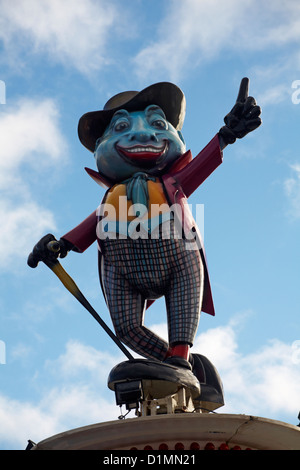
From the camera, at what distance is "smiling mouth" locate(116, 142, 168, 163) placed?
Answer: 848cm

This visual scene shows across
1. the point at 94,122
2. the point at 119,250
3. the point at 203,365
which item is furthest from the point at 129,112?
the point at 203,365

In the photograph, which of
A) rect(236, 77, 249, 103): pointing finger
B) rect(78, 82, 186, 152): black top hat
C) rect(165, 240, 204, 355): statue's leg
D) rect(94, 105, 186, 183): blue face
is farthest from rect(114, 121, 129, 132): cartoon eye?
rect(165, 240, 204, 355): statue's leg

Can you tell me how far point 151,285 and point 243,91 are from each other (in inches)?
93.1

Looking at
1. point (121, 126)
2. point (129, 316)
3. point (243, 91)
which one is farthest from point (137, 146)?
point (129, 316)

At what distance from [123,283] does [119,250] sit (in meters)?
0.36

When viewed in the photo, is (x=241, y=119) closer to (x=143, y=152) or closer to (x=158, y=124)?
(x=158, y=124)

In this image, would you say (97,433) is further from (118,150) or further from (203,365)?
(118,150)

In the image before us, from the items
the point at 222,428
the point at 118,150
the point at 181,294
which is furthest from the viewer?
the point at 118,150

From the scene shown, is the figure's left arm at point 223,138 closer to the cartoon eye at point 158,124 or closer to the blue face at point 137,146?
the blue face at point 137,146

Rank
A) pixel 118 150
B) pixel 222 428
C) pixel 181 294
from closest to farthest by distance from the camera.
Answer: pixel 222 428
pixel 181 294
pixel 118 150

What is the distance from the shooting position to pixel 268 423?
20.3ft

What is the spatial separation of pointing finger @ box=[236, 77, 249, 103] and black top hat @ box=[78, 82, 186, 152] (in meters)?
0.96

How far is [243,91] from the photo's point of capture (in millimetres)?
8383

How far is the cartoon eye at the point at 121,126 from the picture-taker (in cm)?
873
